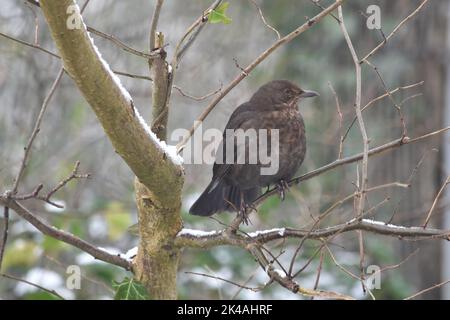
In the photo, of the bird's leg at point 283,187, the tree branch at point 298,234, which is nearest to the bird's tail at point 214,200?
the bird's leg at point 283,187

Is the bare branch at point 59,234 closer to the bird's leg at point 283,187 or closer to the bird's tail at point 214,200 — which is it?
the bird's tail at point 214,200

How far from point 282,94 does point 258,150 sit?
0.48m

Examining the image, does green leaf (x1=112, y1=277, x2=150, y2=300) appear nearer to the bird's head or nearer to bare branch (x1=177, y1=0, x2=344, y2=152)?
bare branch (x1=177, y1=0, x2=344, y2=152)

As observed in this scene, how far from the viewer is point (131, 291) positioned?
315 cm

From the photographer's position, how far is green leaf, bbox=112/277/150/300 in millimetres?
3145

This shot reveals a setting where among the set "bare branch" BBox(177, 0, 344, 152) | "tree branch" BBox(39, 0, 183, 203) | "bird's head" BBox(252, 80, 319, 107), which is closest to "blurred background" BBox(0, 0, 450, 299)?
"bird's head" BBox(252, 80, 319, 107)

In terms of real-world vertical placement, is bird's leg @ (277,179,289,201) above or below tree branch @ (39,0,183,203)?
above

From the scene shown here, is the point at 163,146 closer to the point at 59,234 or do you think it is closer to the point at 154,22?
the point at 154,22

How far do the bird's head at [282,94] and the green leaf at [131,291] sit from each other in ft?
6.34
